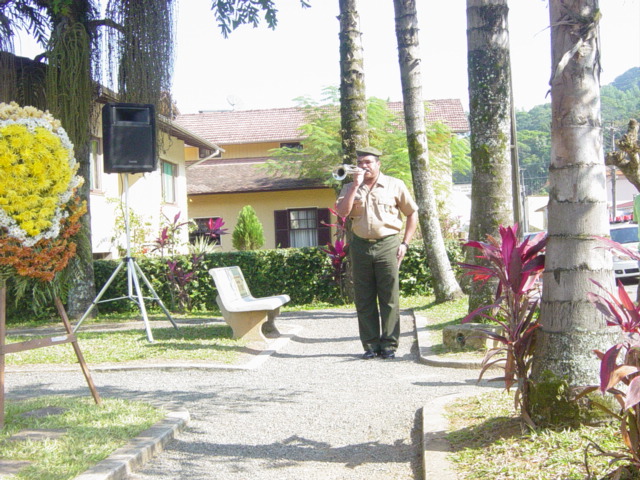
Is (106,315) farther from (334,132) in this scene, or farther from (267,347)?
(334,132)

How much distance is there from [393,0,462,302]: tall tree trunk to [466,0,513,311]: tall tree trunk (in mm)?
4220

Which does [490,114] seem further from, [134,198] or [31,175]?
[134,198]

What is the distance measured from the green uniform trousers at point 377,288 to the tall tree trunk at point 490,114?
1.05 metres

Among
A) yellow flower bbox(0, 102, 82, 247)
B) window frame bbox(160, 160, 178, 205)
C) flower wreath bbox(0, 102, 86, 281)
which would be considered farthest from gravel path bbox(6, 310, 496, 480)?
window frame bbox(160, 160, 178, 205)

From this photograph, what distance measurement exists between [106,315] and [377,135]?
13.7 meters

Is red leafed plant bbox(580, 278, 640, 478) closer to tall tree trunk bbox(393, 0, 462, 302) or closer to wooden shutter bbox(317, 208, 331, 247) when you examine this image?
tall tree trunk bbox(393, 0, 462, 302)

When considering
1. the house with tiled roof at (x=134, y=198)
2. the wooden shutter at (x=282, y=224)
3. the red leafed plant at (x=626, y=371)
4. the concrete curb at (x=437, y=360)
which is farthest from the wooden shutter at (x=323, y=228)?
the red leafed plant at (x=626, y=371)

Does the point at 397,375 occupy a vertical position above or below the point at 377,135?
below

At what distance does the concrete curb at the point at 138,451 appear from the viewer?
153 inches

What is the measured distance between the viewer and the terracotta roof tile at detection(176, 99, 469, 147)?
32.8 meters

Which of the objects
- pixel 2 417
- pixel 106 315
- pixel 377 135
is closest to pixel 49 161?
pixel 2 417

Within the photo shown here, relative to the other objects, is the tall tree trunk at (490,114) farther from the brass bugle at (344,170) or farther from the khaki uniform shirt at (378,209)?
the brass bugle at (344,170)

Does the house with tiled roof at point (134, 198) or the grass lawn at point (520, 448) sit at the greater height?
the house with tiled roof at point (134, 198)

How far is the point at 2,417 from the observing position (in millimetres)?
4754
